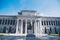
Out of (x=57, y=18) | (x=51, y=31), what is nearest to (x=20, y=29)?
(x=51, y=31)

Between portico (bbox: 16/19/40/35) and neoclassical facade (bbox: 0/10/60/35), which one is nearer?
portico (bbox: 16/19/40/35)

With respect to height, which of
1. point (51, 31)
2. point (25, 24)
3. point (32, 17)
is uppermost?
point (32, 17)

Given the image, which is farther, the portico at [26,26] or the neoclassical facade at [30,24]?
the neoclassical facade at [30,24]

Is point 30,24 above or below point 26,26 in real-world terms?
above

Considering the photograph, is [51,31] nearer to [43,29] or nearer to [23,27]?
[43,29]

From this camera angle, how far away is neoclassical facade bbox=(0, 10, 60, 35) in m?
17.0

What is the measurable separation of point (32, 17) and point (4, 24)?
479cm

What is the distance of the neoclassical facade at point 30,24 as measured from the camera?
1703cm

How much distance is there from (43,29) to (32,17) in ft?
9.22

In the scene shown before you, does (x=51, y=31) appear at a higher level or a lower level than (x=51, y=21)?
lower

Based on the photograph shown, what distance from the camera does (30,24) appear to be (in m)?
18.0

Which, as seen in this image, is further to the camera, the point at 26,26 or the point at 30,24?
the point at 30,24

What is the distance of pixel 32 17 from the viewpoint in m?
16.8

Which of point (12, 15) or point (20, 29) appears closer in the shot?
point (20, 29)
